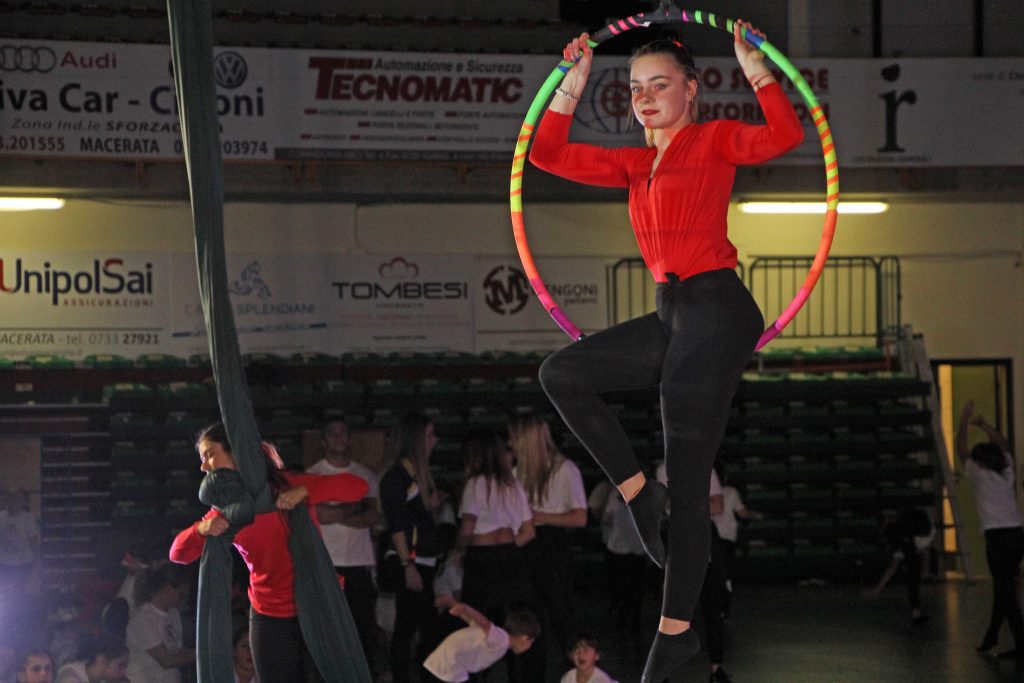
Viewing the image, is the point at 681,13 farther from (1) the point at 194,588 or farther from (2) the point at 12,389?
(2) the point at 12,389

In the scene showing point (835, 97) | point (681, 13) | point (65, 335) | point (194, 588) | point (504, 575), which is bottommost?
point (194, 588)

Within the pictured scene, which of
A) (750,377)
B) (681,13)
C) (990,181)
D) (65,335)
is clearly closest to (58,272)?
(65,335)

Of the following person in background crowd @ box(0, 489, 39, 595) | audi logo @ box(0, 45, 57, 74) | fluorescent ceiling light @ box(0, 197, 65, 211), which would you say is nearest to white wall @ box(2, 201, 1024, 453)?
fluorescent ceiling light @ box(0, 197, 65, 211)

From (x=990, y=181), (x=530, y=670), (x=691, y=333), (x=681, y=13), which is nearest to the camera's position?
(x=691, y=333)

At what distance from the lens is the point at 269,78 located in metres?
11.3

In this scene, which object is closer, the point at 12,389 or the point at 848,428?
the point at 12,389

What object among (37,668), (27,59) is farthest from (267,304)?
(37,668)

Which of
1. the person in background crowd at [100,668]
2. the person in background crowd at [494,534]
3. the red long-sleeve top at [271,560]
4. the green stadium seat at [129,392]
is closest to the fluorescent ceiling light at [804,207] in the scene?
the green stadium seat at [129,392]

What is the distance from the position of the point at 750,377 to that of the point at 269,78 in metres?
5.28

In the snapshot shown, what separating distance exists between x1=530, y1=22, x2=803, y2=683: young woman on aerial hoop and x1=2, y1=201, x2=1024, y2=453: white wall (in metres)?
10.5

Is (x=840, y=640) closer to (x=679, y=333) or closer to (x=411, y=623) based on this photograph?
(x=411, y=623)

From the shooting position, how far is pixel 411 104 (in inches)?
456

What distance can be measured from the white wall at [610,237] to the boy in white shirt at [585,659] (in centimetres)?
790

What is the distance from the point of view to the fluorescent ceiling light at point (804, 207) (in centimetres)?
1380
